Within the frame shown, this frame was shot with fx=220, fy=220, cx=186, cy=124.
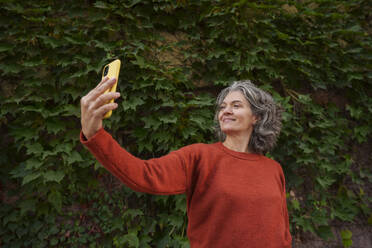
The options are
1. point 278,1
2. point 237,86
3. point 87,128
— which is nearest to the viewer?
point 87,128

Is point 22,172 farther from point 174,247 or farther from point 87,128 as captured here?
point 87,128

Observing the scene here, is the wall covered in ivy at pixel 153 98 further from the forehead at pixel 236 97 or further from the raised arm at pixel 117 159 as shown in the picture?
the raised arm at pixel 117 159

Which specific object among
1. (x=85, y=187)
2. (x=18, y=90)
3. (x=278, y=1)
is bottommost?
(x=85, y=187)

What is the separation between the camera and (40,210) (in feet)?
8.52

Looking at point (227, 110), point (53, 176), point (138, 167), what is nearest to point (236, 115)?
point (227, 110)

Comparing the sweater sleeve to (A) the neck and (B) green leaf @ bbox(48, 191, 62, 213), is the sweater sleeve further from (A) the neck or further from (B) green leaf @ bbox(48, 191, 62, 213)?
(B) green leaf @ bbox(48, 191, 62, 213)

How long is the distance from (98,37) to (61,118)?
1.09m

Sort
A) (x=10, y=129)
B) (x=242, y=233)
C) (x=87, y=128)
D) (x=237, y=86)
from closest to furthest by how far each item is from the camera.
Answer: (x=87, y=128)
(x=242, y=233)
(x=237, y=86)
(x=10, y=129)

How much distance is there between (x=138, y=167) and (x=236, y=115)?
0.89m

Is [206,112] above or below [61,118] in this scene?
above

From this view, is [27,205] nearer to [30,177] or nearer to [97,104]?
[30,177]

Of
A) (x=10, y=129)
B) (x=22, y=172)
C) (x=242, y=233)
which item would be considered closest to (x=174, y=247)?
(x=242, y=233)

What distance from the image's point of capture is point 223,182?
1.38 meters

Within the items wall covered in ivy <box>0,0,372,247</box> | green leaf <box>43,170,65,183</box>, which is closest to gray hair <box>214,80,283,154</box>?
wall covered in ivy <box>0,0,372,247</box>
